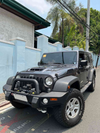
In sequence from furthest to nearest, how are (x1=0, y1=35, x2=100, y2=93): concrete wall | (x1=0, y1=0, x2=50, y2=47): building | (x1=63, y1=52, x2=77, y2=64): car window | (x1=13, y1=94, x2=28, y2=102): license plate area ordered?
(x1=0, y1=0, x2=50, y2=47): building < (x1=0, y1=35, x2=100, y2=93): concrete wall < (x1=63, y1=52, x2=77, y2=64): car window < (x1=13, y1=94, x2=28, y2=102): license plate area

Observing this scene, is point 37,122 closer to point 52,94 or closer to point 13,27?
point 52,94

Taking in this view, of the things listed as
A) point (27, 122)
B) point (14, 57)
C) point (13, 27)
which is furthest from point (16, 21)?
point (27, 122)

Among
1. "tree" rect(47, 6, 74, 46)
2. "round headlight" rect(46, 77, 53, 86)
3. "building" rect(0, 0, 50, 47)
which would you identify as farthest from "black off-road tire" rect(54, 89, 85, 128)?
"tree" rect(47, 6, 74, 46)

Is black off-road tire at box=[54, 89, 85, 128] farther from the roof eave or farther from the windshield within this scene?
the roof eave

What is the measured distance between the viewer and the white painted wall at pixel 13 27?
326 inches

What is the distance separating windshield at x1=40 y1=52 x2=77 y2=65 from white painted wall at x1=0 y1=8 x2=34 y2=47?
213 inches

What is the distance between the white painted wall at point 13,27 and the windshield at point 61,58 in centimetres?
542

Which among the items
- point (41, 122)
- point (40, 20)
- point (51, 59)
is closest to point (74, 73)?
point (51, 59)

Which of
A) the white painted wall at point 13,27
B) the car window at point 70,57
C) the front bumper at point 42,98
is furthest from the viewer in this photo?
the white painted wall at point 13,27

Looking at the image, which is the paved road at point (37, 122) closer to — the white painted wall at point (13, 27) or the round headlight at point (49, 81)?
the round headlight at point (49, 81)

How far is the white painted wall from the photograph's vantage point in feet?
27.2

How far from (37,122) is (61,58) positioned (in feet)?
7.11

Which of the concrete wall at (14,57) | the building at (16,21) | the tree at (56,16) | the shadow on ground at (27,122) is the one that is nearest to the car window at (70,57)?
the shadow on ground at (27,122)

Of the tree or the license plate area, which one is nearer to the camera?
the license plate area
